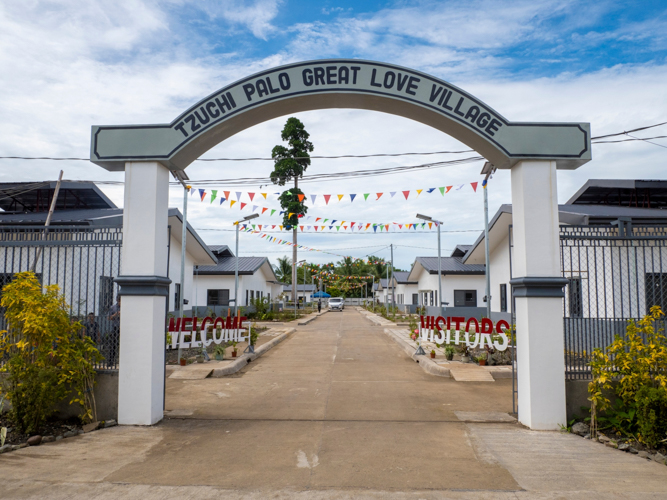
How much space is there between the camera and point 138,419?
705cm

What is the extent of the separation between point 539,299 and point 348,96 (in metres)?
3.99

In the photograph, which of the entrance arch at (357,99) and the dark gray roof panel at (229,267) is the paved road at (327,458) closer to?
the entrance arch at (357,99)

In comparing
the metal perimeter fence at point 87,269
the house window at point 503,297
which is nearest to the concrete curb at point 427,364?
the house window at point 503,297

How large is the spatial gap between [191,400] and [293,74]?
592 centimetres

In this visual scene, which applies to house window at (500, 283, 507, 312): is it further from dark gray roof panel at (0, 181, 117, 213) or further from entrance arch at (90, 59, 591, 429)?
dark gray roof panel at (0, 181, 117, 213)

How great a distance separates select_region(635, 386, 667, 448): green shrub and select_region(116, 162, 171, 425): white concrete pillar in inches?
247

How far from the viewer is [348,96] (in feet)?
24.8

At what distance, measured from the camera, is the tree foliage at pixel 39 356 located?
6.41 meters

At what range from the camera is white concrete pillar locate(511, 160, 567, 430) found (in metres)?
6.92

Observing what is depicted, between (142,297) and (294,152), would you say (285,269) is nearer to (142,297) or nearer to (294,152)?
(294,152)

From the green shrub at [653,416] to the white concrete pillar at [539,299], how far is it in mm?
1001

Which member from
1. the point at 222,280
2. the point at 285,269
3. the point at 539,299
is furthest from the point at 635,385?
the point at 285,269

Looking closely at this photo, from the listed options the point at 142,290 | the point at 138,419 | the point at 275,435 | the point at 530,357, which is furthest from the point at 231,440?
the point at 530,357

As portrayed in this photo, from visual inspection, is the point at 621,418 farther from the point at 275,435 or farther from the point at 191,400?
the point at 191,400
